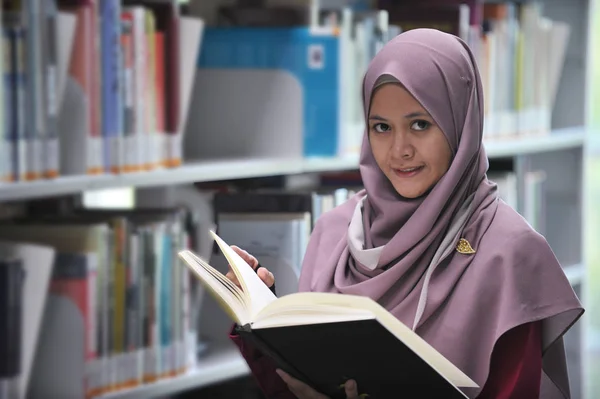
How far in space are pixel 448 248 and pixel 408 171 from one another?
141 millimetres

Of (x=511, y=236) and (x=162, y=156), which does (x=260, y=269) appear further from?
(x=162, y=156)

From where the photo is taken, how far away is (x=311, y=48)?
8.60 feet

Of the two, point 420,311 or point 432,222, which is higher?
point 432,222

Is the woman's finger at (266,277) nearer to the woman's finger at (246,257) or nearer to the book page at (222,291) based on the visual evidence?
the woman's finger at (246,257)

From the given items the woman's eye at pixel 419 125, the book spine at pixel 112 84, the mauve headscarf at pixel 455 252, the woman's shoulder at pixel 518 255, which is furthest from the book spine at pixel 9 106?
the woman's shoulder at pixel 518 255

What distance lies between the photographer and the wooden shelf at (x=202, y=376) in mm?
2271

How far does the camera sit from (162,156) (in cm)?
232

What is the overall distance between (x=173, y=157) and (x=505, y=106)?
4.93 ft

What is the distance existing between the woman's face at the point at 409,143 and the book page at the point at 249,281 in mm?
292

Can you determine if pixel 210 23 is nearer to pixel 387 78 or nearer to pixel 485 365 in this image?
pixel 387 78

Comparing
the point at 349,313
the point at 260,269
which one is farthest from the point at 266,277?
the point at 349,313

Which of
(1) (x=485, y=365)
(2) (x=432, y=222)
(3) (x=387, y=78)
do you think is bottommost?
(1) (x=485, y=365)

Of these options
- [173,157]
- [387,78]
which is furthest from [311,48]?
[387,78]

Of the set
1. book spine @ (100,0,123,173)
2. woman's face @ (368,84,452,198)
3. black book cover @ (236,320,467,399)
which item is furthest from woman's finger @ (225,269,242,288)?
book spine @ (100,0,123,173)
